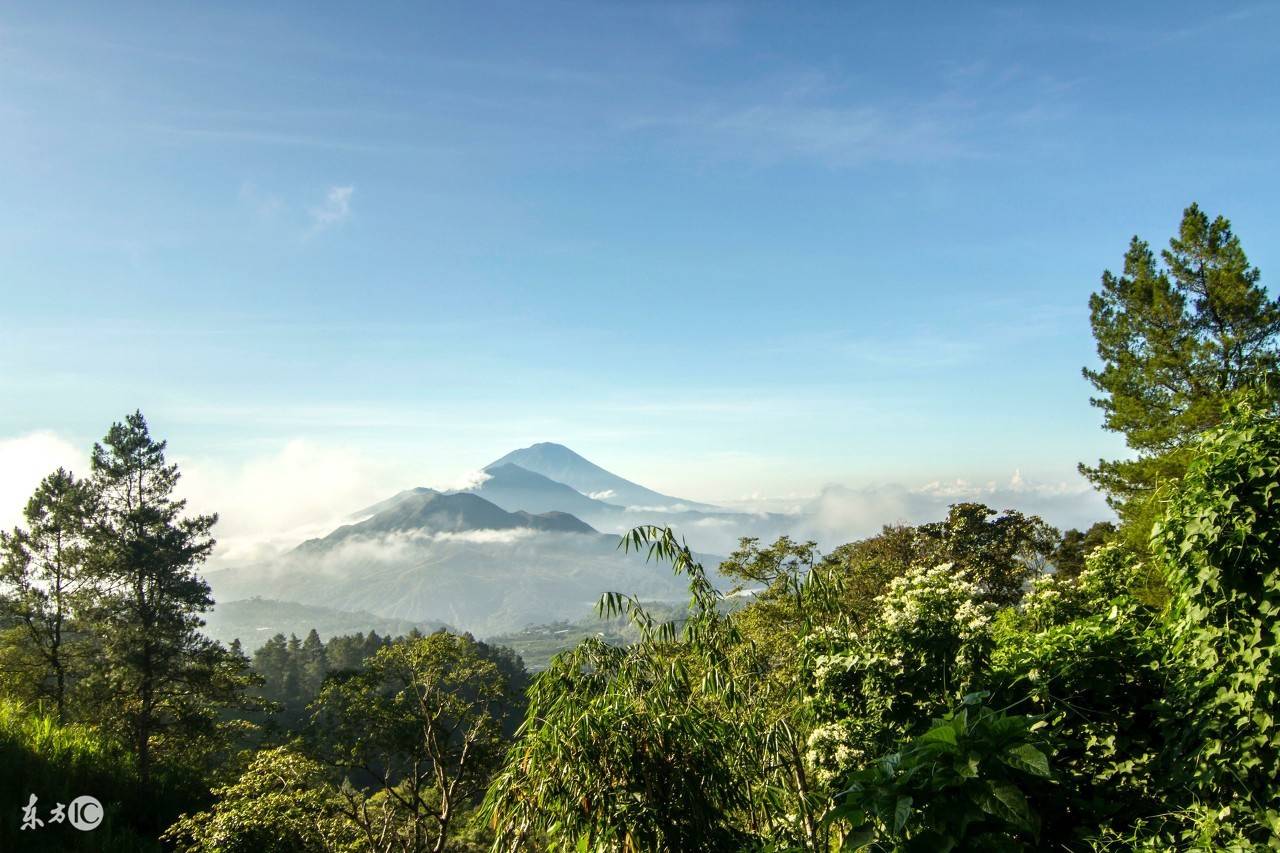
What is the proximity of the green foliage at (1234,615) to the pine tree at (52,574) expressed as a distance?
87.0ft

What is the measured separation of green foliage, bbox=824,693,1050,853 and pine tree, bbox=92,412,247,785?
2341 cm

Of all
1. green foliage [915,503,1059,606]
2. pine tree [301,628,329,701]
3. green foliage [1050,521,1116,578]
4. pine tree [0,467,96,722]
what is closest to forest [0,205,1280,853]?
pine tree [0,467,96,722]

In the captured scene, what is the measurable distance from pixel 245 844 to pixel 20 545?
17052 millimetres

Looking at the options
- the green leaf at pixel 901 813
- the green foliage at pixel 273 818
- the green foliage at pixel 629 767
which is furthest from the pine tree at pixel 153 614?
the green leaf at pixel 901 813

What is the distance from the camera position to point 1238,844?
11.5 ft

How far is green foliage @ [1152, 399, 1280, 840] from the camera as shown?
3736 mm

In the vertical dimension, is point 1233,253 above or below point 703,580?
above

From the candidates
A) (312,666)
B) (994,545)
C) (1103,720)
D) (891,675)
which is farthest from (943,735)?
(312,666)

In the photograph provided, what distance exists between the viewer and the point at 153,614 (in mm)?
20953

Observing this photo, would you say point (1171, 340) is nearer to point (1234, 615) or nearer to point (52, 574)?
point (1234, 615)

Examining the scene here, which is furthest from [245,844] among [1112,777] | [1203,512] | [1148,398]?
[1148,398]

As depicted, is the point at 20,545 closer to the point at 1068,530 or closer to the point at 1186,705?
the point at 1186,705

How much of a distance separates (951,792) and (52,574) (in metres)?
27.7

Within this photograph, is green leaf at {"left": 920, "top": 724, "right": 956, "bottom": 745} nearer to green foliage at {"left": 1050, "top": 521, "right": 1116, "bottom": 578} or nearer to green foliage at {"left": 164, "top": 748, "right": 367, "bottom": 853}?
green foliage at {"left": 164, "top": 748, "right": 367, "bottom": 853}
